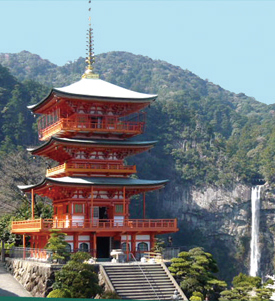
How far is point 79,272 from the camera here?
2977 cm

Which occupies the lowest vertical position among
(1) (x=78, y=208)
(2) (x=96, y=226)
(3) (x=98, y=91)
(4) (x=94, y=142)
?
(2) (x=96, y=226)

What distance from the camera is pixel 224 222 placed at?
82.9 meters

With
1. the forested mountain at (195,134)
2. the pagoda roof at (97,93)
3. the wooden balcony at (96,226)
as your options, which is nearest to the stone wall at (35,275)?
the wooden balcony at (96,226)

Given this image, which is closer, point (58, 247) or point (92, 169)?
point (58, 247)

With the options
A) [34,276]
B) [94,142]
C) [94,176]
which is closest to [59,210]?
[94,176]

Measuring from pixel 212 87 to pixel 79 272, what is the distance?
146 m

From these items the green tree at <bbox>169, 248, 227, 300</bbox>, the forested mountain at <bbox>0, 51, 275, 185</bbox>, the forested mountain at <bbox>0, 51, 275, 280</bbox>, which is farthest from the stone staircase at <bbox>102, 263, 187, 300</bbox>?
the forested mountain at <bbox>0, 51, 275, 185</bbox>

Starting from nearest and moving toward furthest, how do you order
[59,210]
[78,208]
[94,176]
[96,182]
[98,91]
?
[96,182], [78,208], [94,176], [98,91], [59,210]

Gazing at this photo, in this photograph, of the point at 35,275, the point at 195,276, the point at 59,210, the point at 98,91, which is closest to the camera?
the point at 195,276

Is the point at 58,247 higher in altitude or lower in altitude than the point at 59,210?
lower

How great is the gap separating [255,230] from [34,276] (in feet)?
167

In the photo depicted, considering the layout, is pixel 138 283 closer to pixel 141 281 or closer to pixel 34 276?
pixel 141 281

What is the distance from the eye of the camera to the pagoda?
117 ft

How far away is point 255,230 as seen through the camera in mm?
80625
